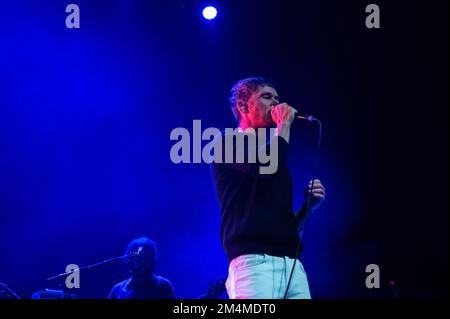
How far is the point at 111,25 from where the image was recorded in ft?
12.4

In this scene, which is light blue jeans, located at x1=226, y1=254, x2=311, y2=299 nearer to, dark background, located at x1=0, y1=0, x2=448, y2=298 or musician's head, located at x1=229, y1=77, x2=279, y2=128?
musician's head, located at x1=229, y1=77, x2=279, y2=128

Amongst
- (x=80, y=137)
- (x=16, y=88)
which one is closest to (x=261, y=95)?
(x=80, y=137)

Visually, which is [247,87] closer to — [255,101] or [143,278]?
[255,101]

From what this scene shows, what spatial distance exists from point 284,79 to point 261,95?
140 cm

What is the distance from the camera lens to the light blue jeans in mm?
1937

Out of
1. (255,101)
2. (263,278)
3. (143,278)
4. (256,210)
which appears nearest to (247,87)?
(255,101)

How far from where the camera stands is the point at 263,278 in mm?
1939

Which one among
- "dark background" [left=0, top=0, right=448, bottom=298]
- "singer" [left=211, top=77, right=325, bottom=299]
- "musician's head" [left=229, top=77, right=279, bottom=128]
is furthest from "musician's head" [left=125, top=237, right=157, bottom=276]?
"singer" [left=211, top=77, right=325, bottom=299]

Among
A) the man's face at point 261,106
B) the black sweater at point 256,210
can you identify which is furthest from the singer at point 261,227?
the man's face at point 261,106

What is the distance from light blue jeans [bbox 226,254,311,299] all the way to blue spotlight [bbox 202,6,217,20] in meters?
2.14
